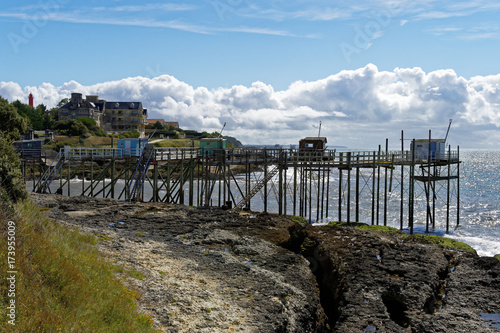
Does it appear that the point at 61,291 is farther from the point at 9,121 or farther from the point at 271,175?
the point at 271,175

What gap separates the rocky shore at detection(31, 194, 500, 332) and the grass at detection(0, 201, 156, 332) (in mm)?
973

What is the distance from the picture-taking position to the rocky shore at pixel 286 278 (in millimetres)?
11938

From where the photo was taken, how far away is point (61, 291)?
30.3ft

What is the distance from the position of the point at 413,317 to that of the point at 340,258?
511 centimetres

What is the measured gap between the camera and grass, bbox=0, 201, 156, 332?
311 inches

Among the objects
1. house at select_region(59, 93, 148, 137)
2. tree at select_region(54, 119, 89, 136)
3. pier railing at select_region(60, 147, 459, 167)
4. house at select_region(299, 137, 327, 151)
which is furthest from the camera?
house at select_region(59, 93, 148, 137)

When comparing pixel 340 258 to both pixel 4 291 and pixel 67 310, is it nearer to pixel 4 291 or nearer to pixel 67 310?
pixel 67 310

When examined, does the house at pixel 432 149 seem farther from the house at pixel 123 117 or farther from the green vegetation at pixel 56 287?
the house at pixel 123 117

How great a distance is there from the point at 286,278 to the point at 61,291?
7.99 meters

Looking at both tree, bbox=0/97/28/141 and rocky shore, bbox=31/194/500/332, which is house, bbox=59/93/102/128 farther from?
rocky shore, bbox=31/194/500/332

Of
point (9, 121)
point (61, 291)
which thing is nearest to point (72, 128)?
point (9, 121)

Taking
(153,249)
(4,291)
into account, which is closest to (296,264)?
(153,249)

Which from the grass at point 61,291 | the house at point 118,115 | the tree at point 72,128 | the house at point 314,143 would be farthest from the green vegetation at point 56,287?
the house at point 118,115

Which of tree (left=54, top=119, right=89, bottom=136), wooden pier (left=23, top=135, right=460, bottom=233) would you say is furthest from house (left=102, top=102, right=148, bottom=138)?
wooden pier (left=23, top=135, right=460, bottom=233)
